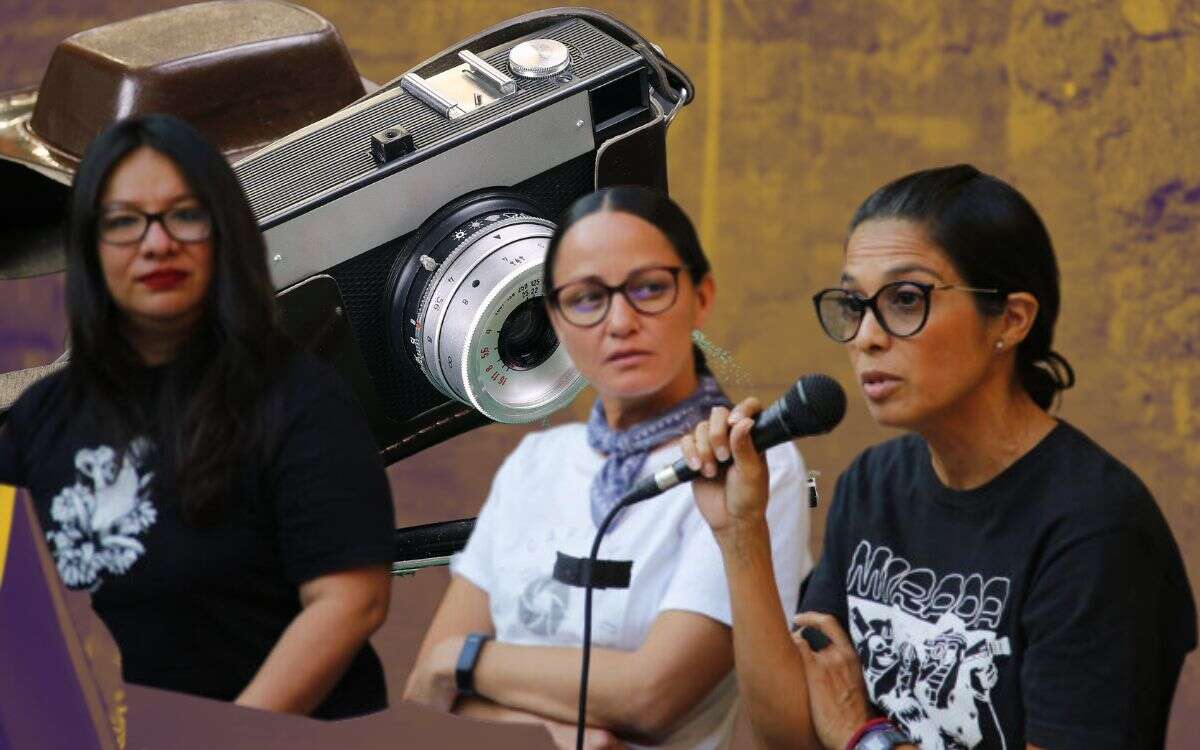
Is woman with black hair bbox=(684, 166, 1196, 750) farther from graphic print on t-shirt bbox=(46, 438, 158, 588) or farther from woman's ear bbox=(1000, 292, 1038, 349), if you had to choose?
graphic print on t-shirt bbox=(46, 438, 158, 588)

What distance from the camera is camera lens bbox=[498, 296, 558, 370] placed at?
2.78 feet

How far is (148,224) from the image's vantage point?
651 mm

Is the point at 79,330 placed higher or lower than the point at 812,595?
higher

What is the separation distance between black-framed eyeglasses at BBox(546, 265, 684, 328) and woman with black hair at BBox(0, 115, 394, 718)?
93mm

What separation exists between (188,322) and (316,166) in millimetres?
283

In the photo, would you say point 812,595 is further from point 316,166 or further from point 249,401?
point 316,166

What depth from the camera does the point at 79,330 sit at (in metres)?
0.66

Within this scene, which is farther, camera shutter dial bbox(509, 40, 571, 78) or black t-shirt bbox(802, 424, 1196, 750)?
camera shutter dial bbox(509, 40, 571, 78)

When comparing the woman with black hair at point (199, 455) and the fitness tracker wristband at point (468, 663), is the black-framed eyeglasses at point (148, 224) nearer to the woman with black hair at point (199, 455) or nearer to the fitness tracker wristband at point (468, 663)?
the woman with black hair at point (199, 455)

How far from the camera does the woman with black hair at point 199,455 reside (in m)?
0.65

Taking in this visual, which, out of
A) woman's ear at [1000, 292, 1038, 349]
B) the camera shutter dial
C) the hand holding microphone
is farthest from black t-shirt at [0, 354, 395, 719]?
the camera shutter dial

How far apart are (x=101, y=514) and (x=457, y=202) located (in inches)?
13.4

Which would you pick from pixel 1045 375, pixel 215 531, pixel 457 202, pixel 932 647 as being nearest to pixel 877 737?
pixel 932 647

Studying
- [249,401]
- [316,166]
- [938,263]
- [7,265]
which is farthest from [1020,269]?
[7,265]
